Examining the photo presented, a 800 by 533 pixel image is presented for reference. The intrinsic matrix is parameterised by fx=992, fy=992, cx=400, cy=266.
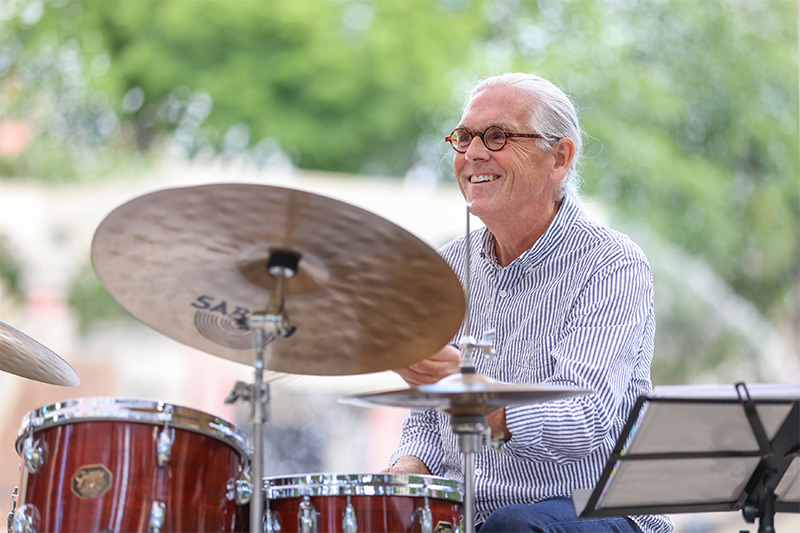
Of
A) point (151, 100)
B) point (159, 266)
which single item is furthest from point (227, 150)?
point (159, 266)

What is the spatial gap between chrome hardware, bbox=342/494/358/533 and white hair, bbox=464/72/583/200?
1.16m

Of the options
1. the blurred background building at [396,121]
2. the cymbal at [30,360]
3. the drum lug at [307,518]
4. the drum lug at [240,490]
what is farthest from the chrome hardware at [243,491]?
the blurred background building at [396,121]

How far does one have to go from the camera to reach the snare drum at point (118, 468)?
1.79 meters

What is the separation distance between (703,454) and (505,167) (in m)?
1.03

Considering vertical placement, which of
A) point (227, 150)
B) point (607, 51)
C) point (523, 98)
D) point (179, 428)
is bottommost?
point (179, 428)

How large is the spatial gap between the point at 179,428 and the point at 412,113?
8.57 metres

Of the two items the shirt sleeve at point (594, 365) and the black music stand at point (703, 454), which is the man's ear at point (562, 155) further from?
the black music stand at point (703, 454)

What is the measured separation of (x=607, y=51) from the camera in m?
10.3

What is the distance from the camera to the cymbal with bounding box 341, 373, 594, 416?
1.73 meters

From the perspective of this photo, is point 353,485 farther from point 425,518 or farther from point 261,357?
point 261,357

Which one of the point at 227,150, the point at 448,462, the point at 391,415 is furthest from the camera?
the point at 227,150

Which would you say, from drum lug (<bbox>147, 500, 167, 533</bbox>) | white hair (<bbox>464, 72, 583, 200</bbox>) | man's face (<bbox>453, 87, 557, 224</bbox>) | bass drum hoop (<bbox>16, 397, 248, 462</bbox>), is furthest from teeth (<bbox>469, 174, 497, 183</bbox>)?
drum lug (<bbox>147, 500, 167, 533</bbox>)

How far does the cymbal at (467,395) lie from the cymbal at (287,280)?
13cm

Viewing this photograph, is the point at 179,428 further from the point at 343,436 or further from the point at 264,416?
the point at 343,436
